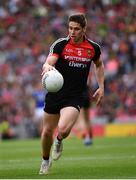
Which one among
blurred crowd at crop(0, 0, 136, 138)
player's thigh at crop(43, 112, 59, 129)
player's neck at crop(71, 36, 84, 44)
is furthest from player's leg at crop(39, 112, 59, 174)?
blurred crowd at crop(0, 0, 136, 138)

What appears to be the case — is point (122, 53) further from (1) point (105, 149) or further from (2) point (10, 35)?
(1) point (105, 149)

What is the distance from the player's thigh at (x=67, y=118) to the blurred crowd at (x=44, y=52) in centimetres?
1458

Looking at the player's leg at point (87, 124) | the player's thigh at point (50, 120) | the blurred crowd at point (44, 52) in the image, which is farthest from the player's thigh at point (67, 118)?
the blurred crowd at point (44, 52)

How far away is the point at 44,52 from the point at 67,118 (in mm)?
19052

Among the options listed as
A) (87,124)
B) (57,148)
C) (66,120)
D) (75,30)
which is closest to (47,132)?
(57,148)

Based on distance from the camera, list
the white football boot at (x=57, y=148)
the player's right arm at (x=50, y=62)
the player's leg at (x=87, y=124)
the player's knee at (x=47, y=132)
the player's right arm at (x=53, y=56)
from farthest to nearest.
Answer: the player's leg at (x=87, y=124)
the white football boot at (x=57, y=148)
the player's knee at (x=47, y=132)
the player's right arm at (x=53, y=56)
the player's right arm at (x=50, y=62)

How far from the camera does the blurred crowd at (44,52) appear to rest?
2529 cm

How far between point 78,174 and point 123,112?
49.8 ft

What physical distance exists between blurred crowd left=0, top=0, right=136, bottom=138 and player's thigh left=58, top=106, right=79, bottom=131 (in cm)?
1458

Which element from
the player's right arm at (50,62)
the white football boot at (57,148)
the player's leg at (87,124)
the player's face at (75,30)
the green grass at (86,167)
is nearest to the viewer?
the player's right arm at (50,62)

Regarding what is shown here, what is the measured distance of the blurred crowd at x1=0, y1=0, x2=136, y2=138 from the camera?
83.0 feet

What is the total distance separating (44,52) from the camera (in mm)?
28188

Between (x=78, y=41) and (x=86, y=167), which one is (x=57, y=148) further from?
(x=78, y=41)

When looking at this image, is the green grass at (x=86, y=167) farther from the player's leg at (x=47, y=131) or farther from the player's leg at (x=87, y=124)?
the player's leg at (x=87, y=124)
